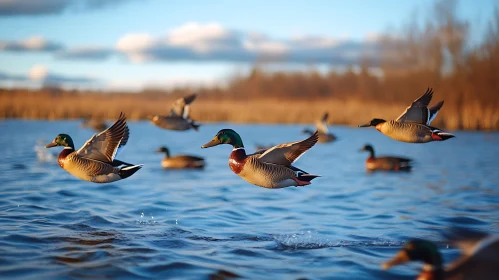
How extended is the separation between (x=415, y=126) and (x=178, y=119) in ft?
13.4

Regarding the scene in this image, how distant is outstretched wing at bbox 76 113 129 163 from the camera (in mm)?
7684

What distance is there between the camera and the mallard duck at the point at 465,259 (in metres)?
4.36

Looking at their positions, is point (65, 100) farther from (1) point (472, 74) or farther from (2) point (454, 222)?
(2) point (454, 222)

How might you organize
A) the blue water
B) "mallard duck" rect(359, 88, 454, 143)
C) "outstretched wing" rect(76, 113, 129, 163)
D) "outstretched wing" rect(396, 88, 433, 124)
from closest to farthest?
the blue water
"mallard duck" rect(359, 88, 454, 143)
"outstretched wing" rect(396, 88, 433, 124)
"outstretched wing" rect(76, 113, 129, 163)

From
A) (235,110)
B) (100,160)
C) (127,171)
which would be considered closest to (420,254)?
(127,171)

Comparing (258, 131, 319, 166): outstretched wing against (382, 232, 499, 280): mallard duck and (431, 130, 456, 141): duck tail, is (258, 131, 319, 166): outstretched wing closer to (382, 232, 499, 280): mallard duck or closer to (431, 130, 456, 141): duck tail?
(431, 130, 456, 141): duck tail

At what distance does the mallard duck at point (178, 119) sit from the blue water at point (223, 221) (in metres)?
1.52

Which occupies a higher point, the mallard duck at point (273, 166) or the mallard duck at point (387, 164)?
the mallard duck at point (273, 166)

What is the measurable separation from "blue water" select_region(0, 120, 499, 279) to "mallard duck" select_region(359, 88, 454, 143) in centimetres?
127

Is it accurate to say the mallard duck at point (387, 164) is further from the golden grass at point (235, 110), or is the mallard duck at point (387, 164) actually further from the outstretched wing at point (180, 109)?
the golden grass at point (235, 110)

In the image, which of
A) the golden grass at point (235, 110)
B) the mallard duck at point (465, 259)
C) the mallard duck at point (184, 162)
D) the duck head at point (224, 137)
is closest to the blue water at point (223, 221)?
the mallard duck at point (184, 162)

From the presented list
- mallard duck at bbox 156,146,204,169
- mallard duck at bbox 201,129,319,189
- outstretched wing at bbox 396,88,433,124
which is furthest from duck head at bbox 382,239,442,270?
mallard duck at bbox 156,146,204,169

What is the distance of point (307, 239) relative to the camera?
8312mm

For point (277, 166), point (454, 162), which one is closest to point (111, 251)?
point (277, 166)
